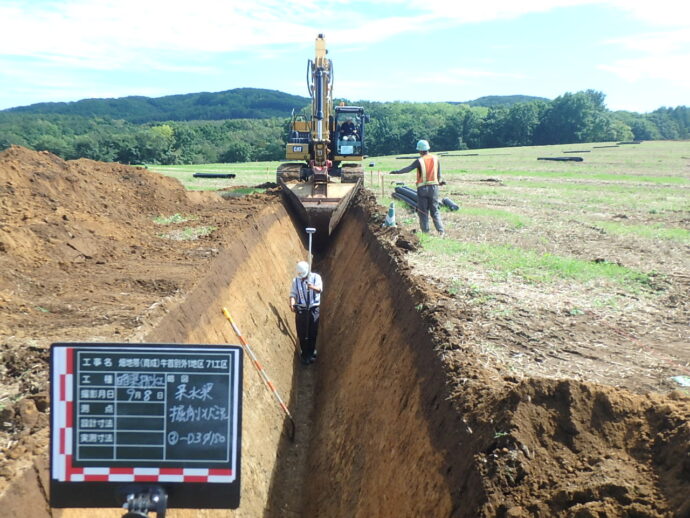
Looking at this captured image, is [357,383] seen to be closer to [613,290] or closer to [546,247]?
[613,290]

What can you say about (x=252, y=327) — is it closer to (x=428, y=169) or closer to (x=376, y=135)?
(x=428, y=169)

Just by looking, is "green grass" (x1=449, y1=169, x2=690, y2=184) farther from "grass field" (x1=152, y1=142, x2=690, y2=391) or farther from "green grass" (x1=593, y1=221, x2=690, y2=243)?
"green grass" (x1=593, y1=221, x2=690, y2=243)

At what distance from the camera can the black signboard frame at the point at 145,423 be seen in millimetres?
3523

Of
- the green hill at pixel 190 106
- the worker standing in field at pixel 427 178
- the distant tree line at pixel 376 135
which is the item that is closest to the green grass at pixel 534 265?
the worker standing in field at pixel 427 178

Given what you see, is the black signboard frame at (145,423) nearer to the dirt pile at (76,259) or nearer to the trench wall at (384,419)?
the dirt pile at (76,259)

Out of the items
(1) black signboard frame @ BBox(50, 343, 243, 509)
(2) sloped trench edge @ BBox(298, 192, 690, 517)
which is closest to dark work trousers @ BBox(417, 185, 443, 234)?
(2) sloped trench edge @ BBox(298, 192, 690, 517)

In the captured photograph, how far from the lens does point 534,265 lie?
10.4 metres

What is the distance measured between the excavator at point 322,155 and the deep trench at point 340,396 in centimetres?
313

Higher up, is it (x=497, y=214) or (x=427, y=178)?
(x=427, y=178)

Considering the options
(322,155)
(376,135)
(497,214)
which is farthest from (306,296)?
(376,135)

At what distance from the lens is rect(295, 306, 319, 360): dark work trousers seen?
1097cm

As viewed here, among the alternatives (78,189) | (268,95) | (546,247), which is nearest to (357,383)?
(546,247)

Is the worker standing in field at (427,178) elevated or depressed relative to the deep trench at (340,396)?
elevated

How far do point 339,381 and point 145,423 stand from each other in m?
6.32
